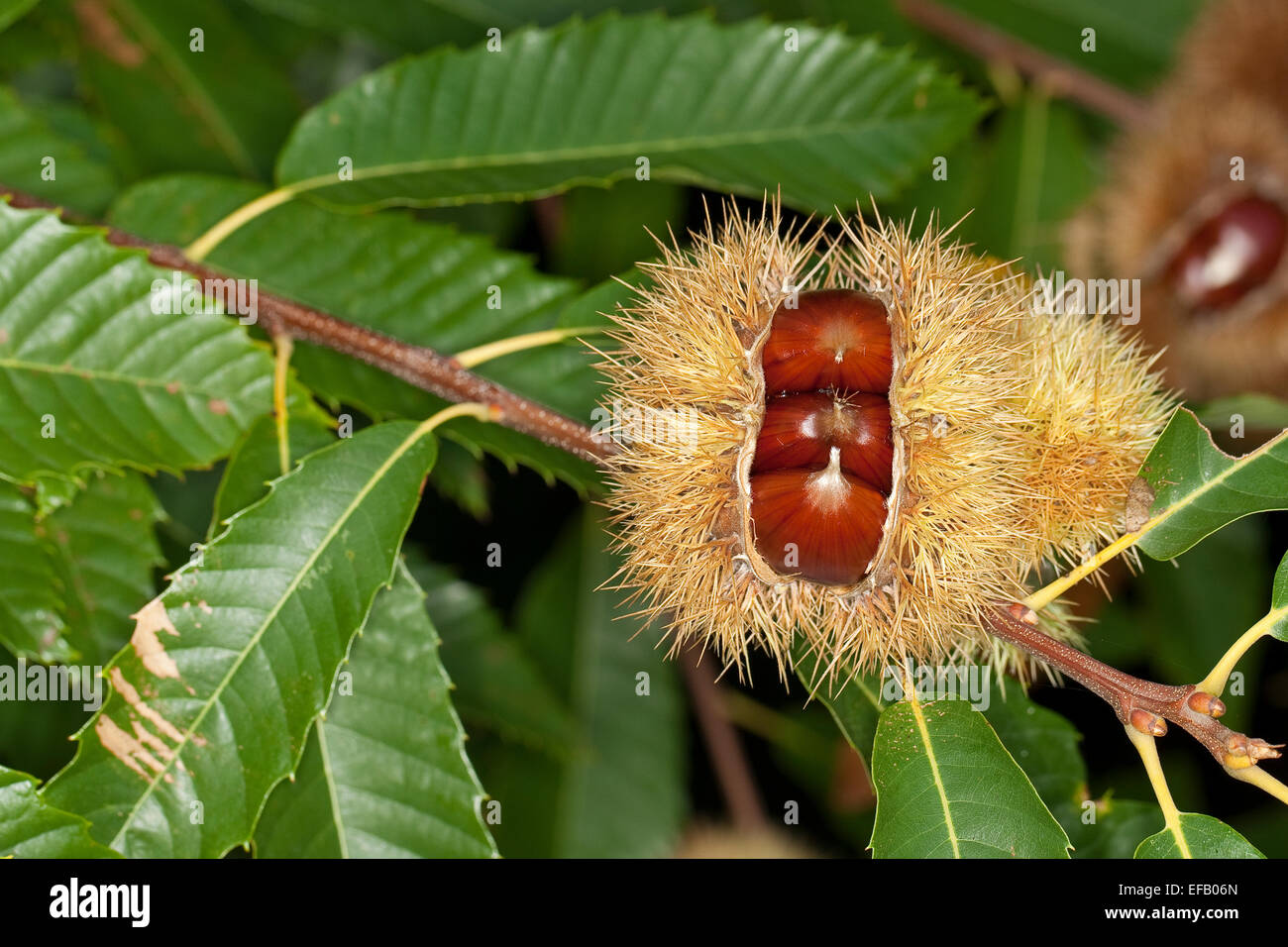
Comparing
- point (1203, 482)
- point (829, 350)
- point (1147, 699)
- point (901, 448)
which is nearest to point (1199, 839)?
point (1147, 699)

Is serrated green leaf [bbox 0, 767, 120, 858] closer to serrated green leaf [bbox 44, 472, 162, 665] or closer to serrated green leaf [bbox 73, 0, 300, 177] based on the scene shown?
serrated green leaf [bbox 44, 472, 162, 665]

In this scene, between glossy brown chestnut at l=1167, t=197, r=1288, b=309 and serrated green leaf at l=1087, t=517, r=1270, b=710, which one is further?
serrated green leaf at l=1087, t=517, r=1270, b=710

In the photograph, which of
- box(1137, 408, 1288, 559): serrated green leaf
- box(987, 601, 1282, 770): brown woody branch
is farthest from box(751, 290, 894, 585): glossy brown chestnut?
box(1137, 408, 1288, 559): serrated green leaf

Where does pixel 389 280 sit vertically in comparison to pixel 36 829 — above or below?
above

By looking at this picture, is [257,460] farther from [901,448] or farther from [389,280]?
[901,448]

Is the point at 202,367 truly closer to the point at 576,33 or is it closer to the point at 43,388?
the point at 43,388

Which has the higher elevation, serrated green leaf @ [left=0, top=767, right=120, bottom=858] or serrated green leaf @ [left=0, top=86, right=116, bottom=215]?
serrated green leaf @ [left=0, top=86, right=116, bottom=215]

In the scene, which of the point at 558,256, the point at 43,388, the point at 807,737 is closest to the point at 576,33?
the point at 558,256
